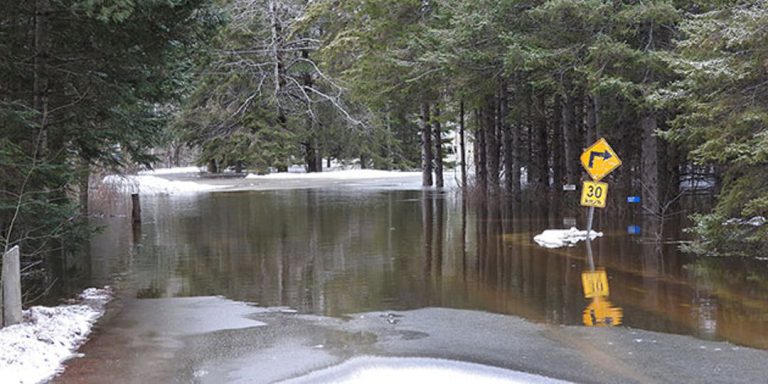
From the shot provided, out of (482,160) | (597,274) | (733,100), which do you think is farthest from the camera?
(482,160)

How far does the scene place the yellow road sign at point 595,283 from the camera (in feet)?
35.1

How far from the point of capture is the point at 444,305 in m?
10.1

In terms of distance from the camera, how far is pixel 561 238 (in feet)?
52.0

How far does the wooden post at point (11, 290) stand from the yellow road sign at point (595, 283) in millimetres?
7162

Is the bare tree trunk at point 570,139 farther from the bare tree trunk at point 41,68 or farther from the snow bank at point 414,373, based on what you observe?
the snow bank at point 414,373

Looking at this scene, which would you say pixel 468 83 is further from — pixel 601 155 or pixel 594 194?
pixel 594 194

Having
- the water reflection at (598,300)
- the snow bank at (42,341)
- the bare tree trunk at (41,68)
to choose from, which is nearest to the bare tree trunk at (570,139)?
the water reflection at (598,300)

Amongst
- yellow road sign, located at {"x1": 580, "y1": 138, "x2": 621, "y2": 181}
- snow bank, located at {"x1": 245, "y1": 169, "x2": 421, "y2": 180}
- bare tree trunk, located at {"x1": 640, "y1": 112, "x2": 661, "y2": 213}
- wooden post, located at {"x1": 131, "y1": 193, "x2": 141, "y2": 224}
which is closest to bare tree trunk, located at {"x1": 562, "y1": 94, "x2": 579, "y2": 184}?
bare tree trunk, located at {"x1": 640, "y1": 112, "x2": 661, "y2": 213}

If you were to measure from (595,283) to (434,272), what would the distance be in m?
2.72

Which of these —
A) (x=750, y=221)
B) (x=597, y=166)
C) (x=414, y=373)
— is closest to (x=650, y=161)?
(x=597, y=166)

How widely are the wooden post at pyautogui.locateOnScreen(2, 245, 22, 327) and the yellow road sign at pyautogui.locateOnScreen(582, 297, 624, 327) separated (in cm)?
634

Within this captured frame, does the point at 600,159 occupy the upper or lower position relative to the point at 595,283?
upper

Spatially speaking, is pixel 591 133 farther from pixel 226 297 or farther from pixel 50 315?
pixel 50 315

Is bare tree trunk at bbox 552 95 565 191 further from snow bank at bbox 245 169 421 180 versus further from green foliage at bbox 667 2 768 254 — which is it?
snow bank at bbox 245 169 421 180
